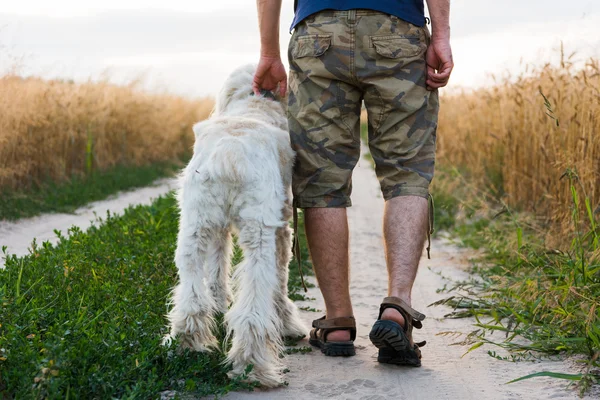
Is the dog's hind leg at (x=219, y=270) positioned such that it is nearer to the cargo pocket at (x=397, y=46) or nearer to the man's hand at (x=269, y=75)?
the man's hand at (x=269, y=75)

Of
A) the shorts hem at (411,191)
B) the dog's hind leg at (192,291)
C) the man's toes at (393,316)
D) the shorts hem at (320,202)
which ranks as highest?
the shorts hem at (411,191)

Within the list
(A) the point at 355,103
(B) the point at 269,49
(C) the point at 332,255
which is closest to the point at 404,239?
(C) the point at 332,255

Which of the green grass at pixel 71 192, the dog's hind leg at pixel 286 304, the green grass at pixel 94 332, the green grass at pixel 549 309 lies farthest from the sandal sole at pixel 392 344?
the green grass at pixel 71 192

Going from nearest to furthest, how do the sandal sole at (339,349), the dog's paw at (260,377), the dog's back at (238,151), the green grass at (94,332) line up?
the green grass at (94,332), the dog's paw at (260,377), the dog's back at (238,151), the sandal sole at (339,349)

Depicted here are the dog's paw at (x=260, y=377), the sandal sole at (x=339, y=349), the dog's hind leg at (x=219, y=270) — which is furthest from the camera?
the dog's hind leg at (x=219, y=270)

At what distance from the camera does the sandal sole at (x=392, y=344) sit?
326 centimetres

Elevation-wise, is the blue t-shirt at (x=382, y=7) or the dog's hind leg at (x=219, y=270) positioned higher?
the blue t-shirt at (x=382, y=7)

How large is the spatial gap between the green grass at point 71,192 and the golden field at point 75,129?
0.18 metres

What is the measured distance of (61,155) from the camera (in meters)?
10.2

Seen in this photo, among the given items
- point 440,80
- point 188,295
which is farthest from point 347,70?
point 188,295

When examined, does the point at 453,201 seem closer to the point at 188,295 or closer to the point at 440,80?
the point at 440,80

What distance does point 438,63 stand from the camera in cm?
357

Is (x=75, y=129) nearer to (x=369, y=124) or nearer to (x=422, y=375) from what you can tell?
(x=369, y=124)

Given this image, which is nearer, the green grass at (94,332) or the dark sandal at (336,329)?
the green grass at (94,332)
